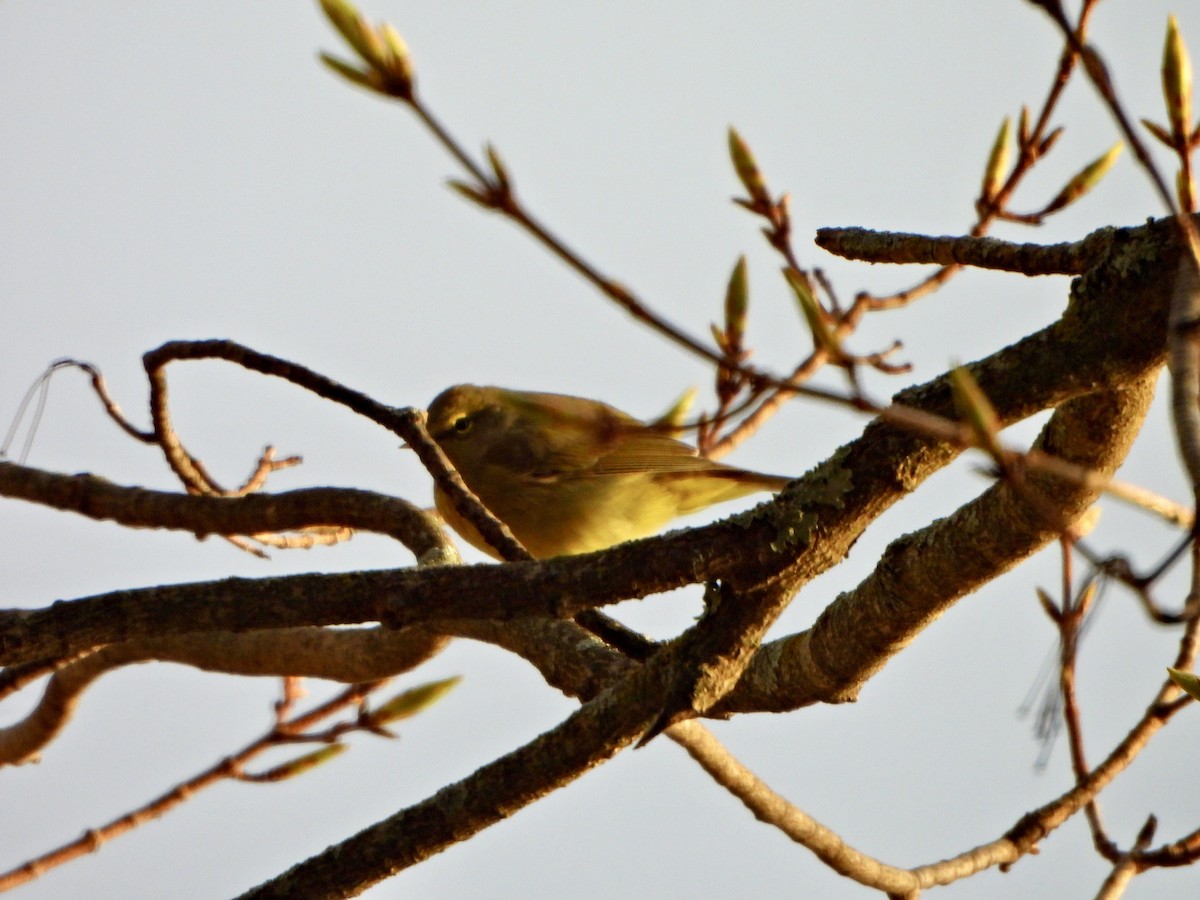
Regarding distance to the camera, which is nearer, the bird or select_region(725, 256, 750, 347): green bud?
select_region(725, 256, 750, 347): green bud

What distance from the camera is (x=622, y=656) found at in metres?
2.36

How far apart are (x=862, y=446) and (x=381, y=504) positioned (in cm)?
145

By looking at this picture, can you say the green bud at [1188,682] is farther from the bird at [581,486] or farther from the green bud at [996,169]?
the bird at [581,486]

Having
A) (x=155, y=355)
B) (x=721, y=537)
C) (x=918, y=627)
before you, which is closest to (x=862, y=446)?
(x=721, y=537)

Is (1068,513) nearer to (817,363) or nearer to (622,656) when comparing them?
(622,656)

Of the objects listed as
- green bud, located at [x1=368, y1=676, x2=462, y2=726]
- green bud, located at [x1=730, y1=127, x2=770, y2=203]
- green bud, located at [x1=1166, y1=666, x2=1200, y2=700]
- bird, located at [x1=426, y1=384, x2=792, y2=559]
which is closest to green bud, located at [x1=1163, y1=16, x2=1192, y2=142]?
green bud, located at [x1=1166, y1=666, x2=1200, y2=700]

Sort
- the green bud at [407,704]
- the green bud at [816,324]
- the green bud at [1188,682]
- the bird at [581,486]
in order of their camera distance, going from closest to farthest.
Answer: the green bud at [816,324] → the green bud at [1188,682] → the green bud at [407,704] → the bird at [581,486]

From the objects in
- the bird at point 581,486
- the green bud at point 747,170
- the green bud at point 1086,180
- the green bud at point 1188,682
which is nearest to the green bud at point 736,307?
the green bud at point 747,170

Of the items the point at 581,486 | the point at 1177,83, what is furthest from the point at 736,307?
the point at 581,486

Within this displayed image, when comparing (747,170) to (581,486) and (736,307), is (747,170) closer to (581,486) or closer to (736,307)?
(736,307)

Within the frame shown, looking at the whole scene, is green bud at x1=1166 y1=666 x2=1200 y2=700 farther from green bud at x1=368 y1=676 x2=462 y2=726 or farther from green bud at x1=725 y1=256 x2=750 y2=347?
green bud at x1=368 y1=676 x2=462 y2=726

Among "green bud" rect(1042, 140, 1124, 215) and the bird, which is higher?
the bird

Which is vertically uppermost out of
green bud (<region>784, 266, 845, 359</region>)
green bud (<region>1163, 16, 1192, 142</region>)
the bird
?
the bird

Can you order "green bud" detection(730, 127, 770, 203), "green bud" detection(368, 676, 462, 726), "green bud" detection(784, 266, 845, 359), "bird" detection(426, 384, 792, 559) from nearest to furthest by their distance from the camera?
"green bud" detection(784, 266, 845, 359), "green bud" detection(730, 127, 770, 203), "green bud" detection(368, 676, 462, 726), "bird" detection(426, 384, 792, 559)
